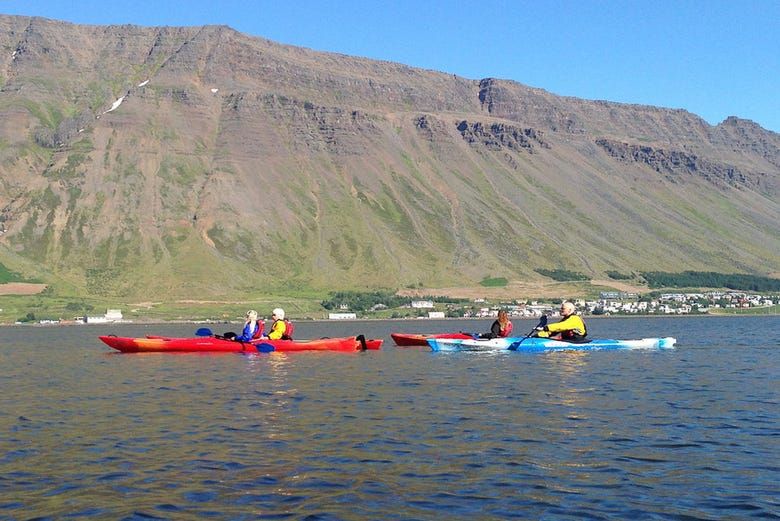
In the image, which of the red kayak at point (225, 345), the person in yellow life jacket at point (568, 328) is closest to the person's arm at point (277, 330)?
the red kayak at point (225, 345)

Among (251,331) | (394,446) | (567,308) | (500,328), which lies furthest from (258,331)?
(394,446)

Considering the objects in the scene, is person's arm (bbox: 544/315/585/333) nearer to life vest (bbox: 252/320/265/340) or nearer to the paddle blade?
the paddle blade

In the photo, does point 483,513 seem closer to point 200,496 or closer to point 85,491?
point 200,496

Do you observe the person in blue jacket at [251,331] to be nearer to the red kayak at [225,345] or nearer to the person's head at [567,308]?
the red kayak at [225,345]

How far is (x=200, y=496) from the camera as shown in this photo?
2191 centimetres

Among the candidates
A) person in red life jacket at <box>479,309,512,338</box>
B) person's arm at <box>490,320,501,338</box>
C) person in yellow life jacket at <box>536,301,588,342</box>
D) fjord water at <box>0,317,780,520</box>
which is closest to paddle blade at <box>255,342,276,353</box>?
fjord water at <box>0,317,780,520</box>

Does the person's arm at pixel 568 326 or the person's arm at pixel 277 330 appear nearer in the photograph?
the person's arm at pixel 568 326

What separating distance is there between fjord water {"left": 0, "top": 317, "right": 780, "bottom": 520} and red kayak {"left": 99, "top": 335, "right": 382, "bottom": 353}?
14046 mm

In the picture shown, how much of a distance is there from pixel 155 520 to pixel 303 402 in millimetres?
20299

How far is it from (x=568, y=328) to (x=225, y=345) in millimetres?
25326

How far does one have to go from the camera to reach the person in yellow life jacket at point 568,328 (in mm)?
66312

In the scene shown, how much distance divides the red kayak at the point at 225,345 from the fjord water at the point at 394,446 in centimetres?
1405

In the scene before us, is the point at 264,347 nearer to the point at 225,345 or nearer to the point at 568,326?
the point at 225,345

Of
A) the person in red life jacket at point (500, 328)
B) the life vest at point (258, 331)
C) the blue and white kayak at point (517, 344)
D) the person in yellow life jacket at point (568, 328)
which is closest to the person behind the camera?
the person in yellow life jacket at point (568, 328)
